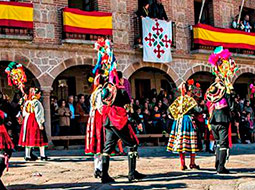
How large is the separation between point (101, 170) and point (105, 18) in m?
8.74

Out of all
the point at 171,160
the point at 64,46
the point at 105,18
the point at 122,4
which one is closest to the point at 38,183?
the point at 171,160

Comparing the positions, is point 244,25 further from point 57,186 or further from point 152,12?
point 57,186

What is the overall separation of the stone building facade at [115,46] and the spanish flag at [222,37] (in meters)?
0.41

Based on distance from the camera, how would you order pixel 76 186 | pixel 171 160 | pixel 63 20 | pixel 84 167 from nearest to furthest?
pixel 76 186, pixel 84 167, pixel 171 160, pixel 63 20

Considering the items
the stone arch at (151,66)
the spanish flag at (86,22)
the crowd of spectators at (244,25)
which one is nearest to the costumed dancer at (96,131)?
the spanish flag at (86,22)

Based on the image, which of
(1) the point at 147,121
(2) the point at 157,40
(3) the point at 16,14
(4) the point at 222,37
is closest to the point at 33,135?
(3) the point at 16,14

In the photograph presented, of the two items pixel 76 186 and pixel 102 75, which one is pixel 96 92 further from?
pixel 76 186

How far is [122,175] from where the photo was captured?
23.2 ft

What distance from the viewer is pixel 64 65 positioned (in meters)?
14.0

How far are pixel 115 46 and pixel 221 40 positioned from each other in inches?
196

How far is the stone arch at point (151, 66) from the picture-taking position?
1532cm

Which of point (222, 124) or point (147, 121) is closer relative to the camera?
point (222, 124)

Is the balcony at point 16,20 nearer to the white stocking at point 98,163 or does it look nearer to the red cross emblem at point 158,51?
the red cross emblem at point 158,51

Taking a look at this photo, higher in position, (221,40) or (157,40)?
(221,40)
